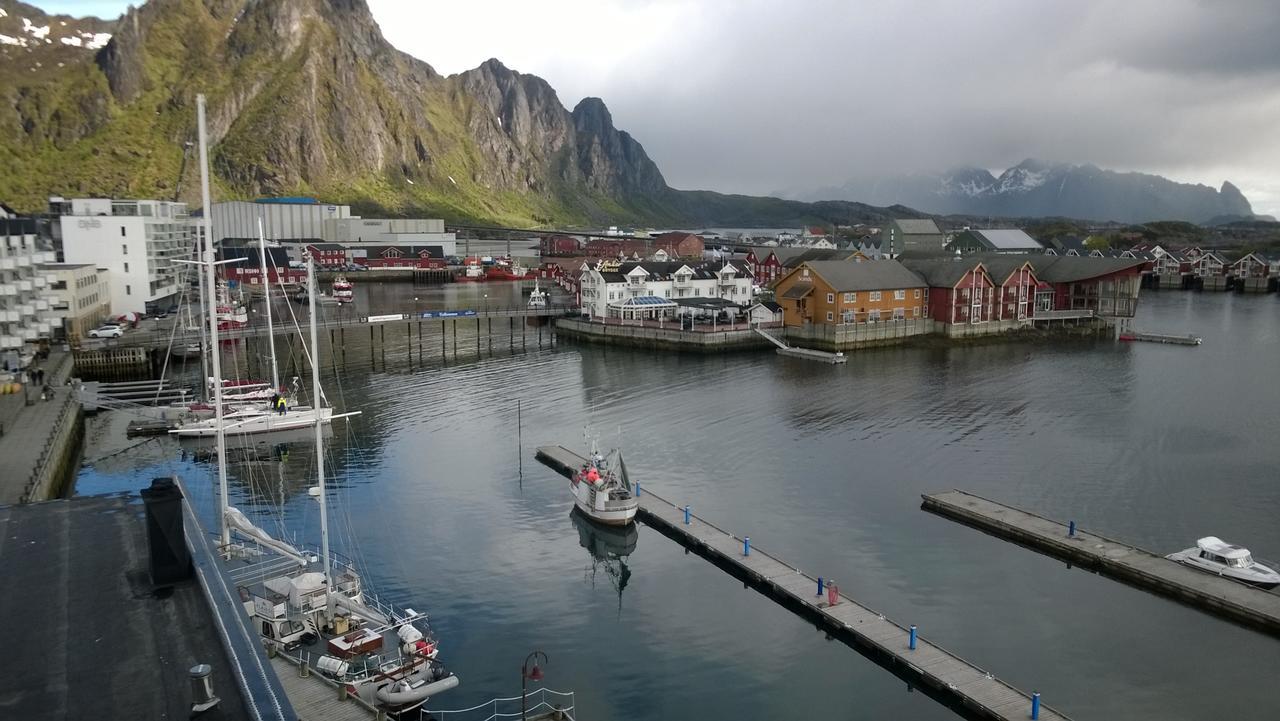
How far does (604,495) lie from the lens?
979 inches

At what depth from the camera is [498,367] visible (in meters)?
51.6

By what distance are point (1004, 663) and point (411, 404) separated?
3048 centimetres

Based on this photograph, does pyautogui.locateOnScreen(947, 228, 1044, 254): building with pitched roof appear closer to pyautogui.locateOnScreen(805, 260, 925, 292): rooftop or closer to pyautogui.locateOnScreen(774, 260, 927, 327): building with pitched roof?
pyautogui.locateOnScreen(805, 260, 925, 292): rooftop

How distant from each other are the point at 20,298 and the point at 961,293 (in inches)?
2286

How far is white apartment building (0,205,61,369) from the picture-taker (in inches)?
1448

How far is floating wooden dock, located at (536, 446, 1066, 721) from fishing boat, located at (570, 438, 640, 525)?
3.42ft

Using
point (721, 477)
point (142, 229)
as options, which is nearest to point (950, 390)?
point (721, 477)

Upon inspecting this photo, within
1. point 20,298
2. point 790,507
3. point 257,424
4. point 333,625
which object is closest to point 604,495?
point 790,507

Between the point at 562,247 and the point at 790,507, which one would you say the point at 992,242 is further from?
the point at 790,507

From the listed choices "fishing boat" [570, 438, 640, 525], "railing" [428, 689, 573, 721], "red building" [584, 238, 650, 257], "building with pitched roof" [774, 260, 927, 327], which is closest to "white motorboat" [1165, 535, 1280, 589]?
"fishing boat" [570, 438, 640, 525]

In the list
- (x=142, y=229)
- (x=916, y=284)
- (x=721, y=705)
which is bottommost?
(x=721, y=705)

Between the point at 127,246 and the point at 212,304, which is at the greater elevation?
the point at 127,246

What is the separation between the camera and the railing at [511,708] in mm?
15492

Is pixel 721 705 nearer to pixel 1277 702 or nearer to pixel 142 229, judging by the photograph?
pixel 1277 702
